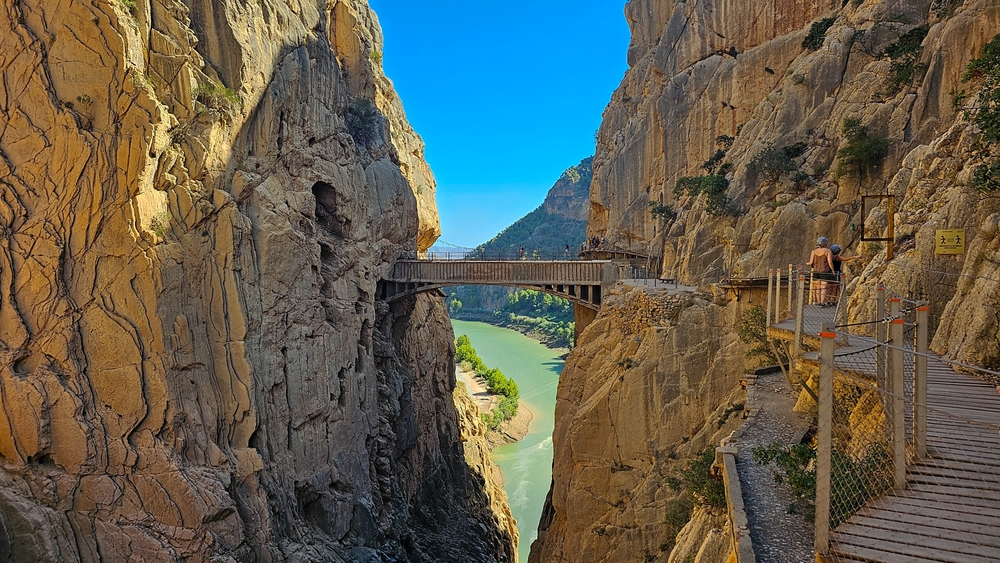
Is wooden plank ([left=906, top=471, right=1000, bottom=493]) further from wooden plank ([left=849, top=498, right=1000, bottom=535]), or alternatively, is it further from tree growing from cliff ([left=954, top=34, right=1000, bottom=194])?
tree growing from cliff ([left=954, top=34, right=1000, bottom=194])

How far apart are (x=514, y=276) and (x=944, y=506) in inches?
708

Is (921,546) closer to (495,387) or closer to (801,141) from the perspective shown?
(801,141)

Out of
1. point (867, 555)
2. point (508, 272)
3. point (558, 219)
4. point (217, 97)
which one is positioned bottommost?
point (867, 555)

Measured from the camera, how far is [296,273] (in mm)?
16781

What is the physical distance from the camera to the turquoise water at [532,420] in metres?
33.8

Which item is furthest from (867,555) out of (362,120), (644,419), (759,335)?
(362,120)

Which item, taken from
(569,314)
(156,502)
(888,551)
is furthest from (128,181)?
(569,314)

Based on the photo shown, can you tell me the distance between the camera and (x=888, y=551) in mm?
3812

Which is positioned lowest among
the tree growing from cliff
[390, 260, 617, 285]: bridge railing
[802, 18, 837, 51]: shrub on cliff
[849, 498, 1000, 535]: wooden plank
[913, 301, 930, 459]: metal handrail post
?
[849, 498, 1000, 535]: wooden plank

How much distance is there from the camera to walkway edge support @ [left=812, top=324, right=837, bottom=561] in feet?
13.2

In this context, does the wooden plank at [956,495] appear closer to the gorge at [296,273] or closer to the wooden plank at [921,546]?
the wooden plank at [921,546]

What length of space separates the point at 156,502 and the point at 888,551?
15.1 m

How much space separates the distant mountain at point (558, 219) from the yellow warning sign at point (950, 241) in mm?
85543

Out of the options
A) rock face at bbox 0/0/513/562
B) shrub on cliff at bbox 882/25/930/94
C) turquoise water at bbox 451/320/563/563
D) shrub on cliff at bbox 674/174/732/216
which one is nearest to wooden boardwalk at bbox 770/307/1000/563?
shrub on cliff at bbox 674/174/732/216
